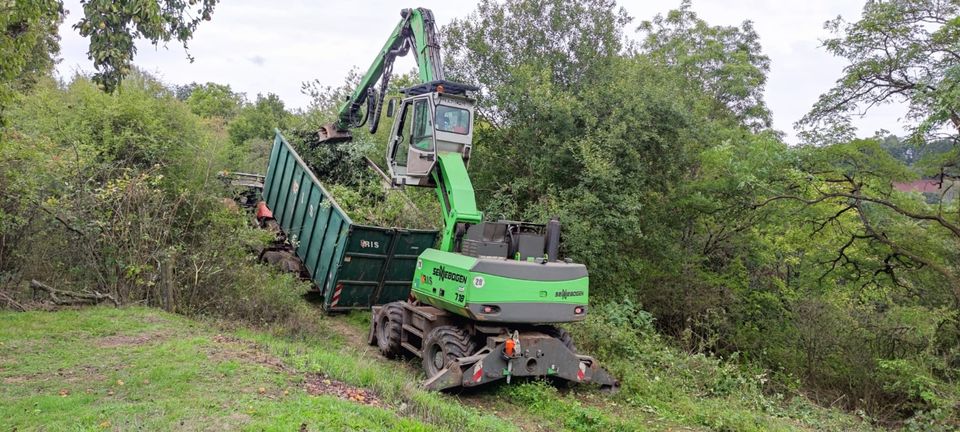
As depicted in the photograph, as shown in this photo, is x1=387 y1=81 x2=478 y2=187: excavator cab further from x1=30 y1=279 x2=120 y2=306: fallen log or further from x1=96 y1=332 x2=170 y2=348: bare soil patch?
x1=30 y1=279 x2=120 y2=306: fallen log

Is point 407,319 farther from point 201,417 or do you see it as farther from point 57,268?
point 57,268

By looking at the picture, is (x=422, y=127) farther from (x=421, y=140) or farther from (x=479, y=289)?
(x=479, y=289)

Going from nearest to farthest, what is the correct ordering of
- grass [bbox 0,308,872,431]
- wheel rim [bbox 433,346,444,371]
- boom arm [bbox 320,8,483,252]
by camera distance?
grass [bbox 0,308,872,431] < wheel rim [bbox 433,346,444,371] < boom arm [bbox 320,8,483,252]

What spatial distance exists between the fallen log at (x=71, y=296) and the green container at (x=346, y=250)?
314cm

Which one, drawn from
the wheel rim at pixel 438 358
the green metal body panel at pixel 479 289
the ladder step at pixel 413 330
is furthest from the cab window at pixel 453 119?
the wheel rim at pixel 438 358

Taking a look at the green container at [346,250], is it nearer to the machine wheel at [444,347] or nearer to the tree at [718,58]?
the machine wheel at [444,347]

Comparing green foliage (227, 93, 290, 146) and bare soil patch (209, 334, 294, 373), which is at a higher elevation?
green foliage (227, 93, 290, 146)

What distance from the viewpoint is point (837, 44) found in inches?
444

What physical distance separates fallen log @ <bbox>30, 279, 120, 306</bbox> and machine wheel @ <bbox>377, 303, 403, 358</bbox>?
12.9 feet

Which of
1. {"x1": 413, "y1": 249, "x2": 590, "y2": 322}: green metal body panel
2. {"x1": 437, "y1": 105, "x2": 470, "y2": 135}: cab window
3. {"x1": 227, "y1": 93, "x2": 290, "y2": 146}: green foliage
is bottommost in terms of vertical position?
{"x1": 413, "y1": 249, "x2": 590, "y2": 322}: green metal body panel

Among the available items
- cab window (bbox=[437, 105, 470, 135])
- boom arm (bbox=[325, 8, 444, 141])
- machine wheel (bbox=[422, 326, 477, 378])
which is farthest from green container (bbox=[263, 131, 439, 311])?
machine wheel (bbox=[422, 326, 477, 378])

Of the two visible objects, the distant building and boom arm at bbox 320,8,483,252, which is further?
the distant building

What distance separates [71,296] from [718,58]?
70.4ft

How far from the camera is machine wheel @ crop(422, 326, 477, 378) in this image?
7.45 meters
